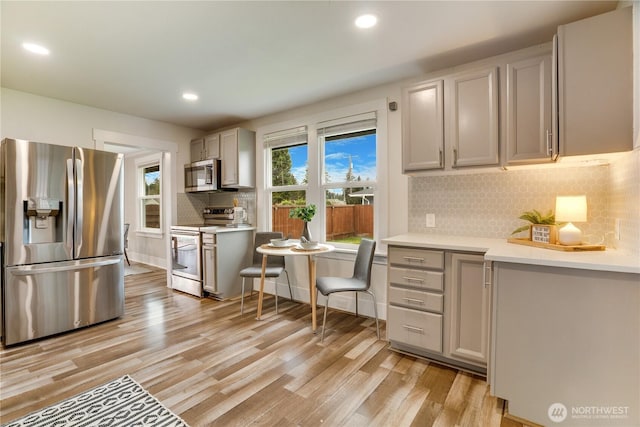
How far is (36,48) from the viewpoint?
7.54 ft

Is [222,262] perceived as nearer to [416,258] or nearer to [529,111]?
[416,258]

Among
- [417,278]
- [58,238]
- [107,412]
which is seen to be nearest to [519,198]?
[417,278]

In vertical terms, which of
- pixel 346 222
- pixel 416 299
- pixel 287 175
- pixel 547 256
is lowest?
pixel 416 299

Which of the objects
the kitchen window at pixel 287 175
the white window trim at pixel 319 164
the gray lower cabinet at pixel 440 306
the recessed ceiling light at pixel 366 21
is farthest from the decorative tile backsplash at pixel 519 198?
the kitchen window at pixel 287 175

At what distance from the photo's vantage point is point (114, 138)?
3820 mm

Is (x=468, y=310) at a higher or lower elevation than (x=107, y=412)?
higher

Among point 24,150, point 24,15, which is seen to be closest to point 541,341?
point 24,15

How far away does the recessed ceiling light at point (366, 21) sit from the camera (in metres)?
1.93

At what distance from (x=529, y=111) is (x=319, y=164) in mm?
2152

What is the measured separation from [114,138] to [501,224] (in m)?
4.58

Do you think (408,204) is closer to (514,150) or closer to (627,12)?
(514,150)

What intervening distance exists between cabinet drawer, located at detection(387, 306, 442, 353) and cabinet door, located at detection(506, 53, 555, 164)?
4.35ft

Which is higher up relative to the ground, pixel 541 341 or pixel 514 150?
pixel 514 150

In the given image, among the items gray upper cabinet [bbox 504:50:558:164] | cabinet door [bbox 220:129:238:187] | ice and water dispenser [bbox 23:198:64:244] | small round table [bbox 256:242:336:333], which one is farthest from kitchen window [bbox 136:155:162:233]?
gray upper cabinet [bbox 504:50:558:164]
